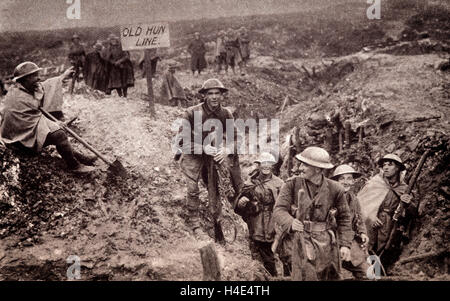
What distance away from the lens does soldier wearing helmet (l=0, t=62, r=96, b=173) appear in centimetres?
481

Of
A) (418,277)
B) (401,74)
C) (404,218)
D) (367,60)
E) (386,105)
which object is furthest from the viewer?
(367,60)

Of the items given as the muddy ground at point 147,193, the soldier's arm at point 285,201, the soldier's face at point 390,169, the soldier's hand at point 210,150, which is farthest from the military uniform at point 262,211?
the soldier's face at point 390,169

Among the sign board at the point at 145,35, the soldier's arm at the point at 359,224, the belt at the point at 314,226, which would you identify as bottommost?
the soldier's arm at the point at 359,224

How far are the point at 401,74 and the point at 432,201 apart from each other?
5.53 m

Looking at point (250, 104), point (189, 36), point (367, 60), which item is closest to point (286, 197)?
point (250, 104)

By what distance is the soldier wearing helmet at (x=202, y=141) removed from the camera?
4738mm

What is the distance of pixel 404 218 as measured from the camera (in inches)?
183

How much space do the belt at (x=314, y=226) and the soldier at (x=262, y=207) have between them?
1064mm

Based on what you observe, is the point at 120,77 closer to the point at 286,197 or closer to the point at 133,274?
the point at 133,274

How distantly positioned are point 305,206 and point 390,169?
66.5 inches

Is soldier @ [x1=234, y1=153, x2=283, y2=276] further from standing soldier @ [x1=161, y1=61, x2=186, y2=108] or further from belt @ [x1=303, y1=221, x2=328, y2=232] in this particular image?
standing soldier @ [x1=161, y1=61, x2=186, y2=108]

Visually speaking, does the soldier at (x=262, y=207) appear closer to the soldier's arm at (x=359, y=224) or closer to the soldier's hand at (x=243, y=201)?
the soldier's hand at (x=243, y=201)

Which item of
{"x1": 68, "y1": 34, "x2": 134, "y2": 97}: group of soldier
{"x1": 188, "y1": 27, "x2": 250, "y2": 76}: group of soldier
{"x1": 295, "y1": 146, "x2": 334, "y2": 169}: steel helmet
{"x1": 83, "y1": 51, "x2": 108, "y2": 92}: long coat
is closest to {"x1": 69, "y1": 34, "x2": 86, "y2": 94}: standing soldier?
{"x1": 68, "y1": 34, "x2": 134, "y2": 97}: group of soldier

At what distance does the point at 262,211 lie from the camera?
192 inches
